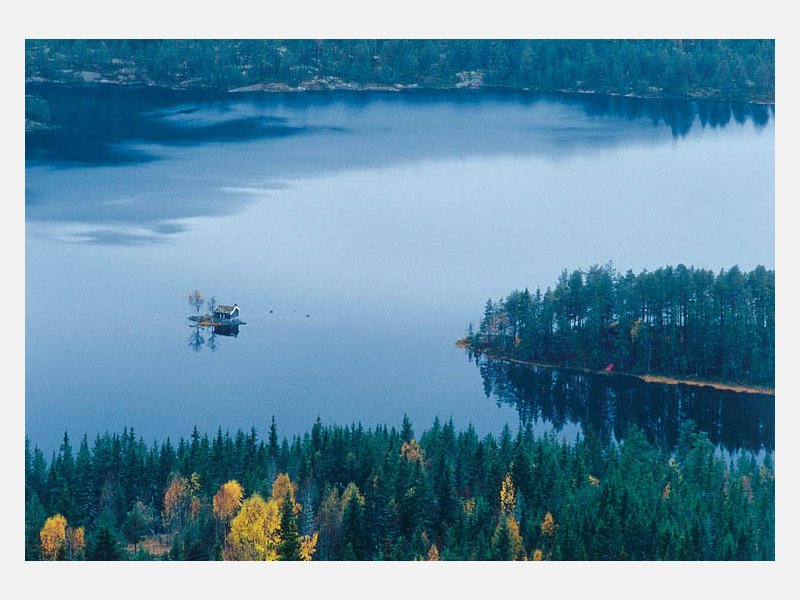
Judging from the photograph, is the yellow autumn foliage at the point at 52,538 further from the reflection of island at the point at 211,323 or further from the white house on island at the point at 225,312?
the white house on island at the point at 225,312

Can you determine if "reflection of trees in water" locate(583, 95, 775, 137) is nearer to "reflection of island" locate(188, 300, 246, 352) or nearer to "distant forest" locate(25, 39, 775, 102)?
"distant forest" locate(25, 39, 775, 102)

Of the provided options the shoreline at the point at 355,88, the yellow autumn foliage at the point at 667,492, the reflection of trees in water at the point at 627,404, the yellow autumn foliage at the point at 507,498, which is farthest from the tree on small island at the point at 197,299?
the yellow autumn foliage at the point at 667,492

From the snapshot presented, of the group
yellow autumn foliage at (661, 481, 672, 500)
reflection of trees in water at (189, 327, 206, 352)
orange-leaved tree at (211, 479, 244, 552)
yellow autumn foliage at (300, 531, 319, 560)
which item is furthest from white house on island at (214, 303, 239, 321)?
yellow autumn foliage at (661, 481, 672, 500)

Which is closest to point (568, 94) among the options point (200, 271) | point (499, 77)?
point (499, 77)

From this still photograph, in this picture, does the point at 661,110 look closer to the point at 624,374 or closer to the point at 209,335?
the point at 624,374

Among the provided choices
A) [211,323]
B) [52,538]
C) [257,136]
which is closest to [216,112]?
[257,136]

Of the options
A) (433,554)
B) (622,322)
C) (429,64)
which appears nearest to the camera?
(433,554)
